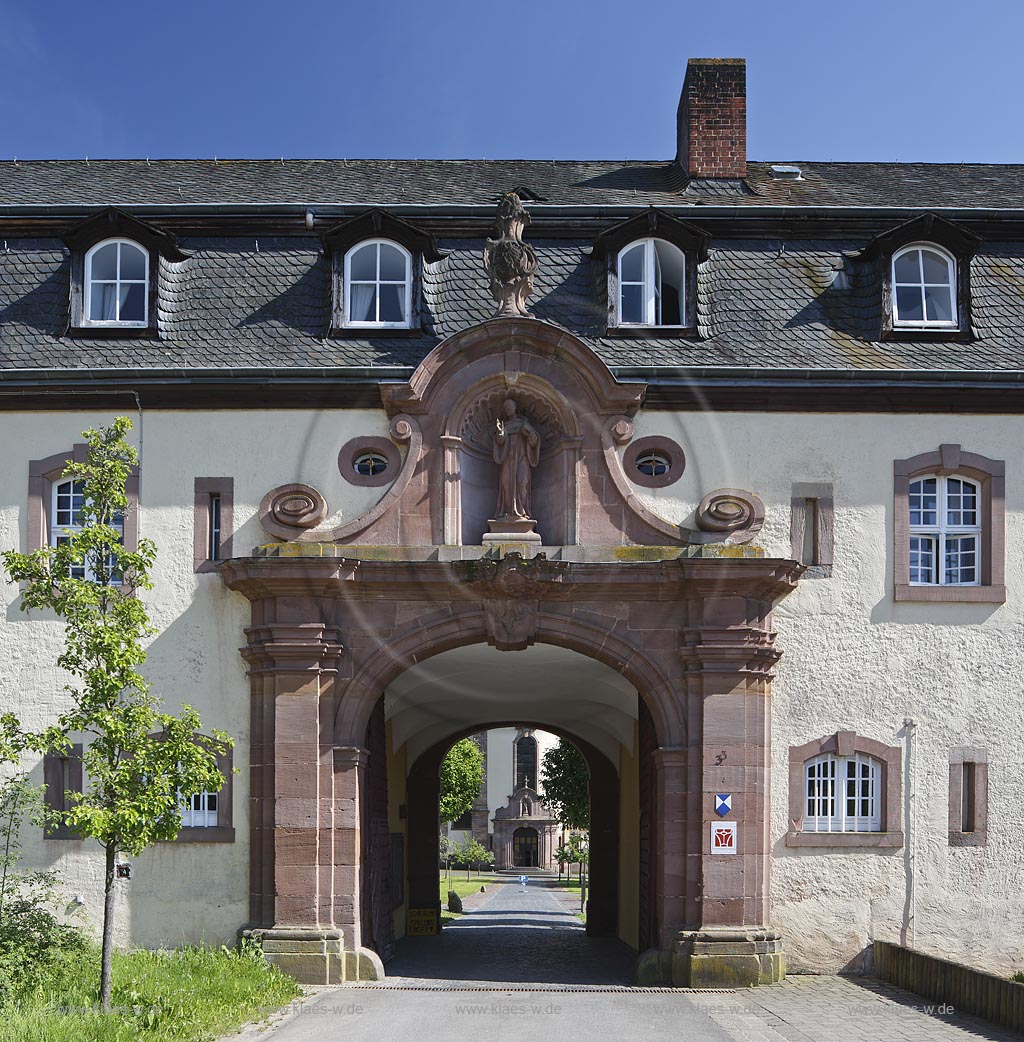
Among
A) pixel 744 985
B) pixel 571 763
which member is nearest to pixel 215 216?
pixel 744 985

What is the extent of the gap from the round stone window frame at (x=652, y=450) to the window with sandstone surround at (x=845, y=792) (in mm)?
3342

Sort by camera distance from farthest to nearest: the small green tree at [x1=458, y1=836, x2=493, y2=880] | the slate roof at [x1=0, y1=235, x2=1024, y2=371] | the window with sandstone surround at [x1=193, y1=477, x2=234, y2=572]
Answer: the small green tree at [x1=458, y1=836, x2=493, y2=880], the slate roof at [x1=0, y1=235, x2=1024, y2=371], the window with sandstone surround at [x1=193, y1=477, x2=234, y2=572]

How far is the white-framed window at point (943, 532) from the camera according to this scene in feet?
58.5

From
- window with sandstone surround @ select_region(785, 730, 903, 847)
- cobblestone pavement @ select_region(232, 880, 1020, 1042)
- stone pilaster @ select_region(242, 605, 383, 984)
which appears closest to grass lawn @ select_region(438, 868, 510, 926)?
cobblestone pavement @ select_region(232, 880, 1020, 1042)

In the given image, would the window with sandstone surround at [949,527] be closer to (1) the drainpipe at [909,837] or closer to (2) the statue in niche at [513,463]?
(1) the drainpipe at [909,837]

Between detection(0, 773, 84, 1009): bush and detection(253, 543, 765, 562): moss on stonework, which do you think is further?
detection(253, 543, 765, 562): moss on stonework

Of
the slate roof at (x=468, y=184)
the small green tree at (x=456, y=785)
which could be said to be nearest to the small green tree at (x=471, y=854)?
the small green tree at (x=456, y=785)

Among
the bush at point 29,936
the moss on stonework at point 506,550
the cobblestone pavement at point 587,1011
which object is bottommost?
the cobblestone pavement at point 587,1011

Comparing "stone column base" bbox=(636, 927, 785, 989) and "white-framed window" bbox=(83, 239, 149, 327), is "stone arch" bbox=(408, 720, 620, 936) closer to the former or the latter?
"stone column base" bbox=(636, 927, 785, 989)

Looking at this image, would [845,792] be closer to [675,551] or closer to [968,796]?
[968,796]

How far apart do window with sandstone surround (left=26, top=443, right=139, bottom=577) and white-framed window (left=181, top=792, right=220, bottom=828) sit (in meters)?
2.97

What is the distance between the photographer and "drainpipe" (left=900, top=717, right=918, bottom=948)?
1712cm

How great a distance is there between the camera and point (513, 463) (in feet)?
56.7

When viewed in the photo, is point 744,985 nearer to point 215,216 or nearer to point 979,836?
point 979,836
